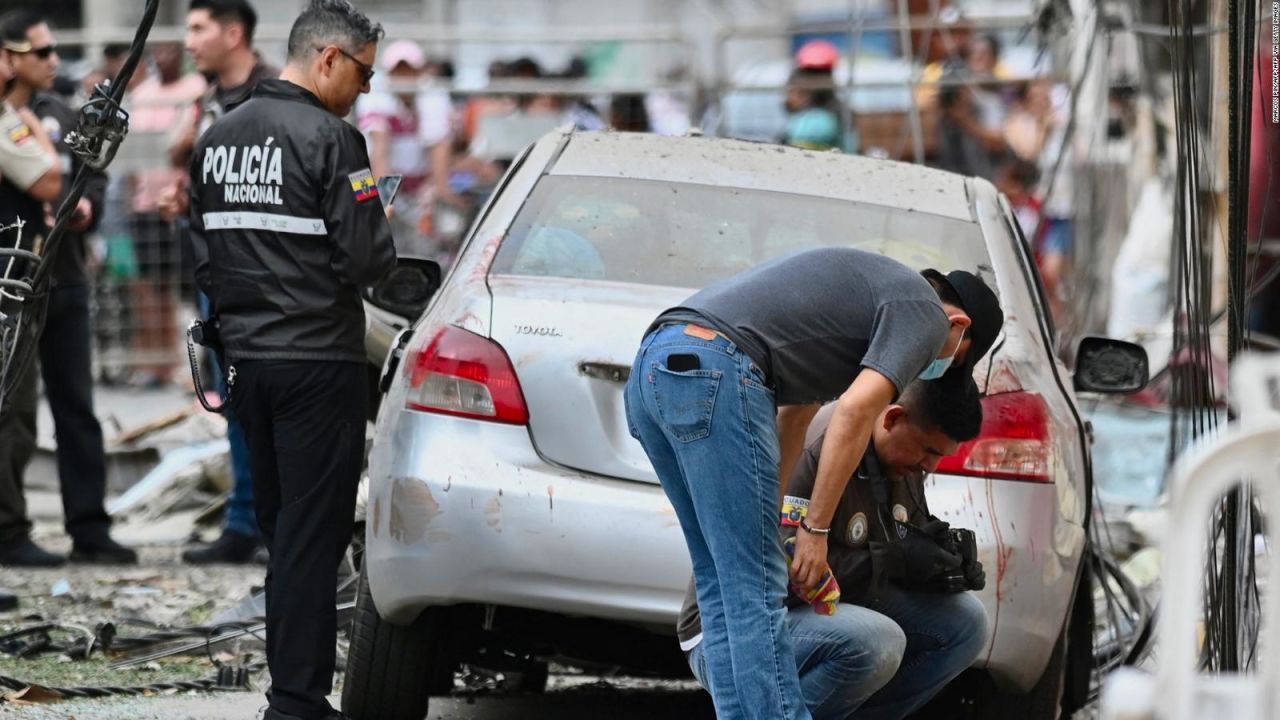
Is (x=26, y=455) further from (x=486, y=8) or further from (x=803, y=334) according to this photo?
(x=486, y=8)

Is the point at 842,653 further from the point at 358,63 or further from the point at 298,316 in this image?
the point at 358,63

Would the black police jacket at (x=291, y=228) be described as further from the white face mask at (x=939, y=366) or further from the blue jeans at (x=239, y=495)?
the blue jeans at (x=239, y=495)

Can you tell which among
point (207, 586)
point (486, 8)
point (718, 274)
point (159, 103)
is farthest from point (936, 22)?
point (486, 8)

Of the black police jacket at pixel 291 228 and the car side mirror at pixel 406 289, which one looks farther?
the car side mirror at pixel 406 289

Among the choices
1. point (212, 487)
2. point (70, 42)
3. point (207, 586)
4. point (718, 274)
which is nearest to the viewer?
point (718, 274)

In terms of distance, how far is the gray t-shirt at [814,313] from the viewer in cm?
384

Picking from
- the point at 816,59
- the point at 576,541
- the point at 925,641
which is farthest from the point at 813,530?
the point at 816,59

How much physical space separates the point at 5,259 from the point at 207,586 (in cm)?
183

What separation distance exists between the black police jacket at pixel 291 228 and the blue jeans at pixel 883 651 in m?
1.35

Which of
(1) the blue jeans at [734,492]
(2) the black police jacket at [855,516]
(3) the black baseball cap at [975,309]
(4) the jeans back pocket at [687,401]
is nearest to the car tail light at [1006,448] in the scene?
(2) the black police jacket at [855,516]

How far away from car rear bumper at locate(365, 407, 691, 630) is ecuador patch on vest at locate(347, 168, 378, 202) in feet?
1.97

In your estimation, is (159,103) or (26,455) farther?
(159,103)

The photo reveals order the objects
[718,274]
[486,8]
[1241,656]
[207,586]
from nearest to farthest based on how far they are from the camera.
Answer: [1241,656], [718,274], [207,586], [486,8]

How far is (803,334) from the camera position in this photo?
3885 millimetres
